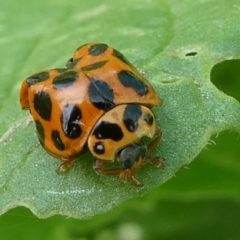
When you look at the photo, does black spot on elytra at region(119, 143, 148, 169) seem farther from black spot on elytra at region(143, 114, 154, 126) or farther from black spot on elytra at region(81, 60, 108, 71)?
black spot on elytra at region(81, 60, 108, 71)

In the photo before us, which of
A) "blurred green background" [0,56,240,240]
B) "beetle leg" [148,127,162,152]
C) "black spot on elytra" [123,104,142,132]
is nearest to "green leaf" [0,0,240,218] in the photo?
"beetle leg" [148,127,162,152]

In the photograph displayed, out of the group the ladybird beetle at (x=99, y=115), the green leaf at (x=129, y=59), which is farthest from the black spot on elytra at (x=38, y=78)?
the green leaf at (x=129, y=59)

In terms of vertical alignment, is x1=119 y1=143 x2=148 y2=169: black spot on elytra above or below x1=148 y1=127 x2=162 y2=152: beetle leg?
above

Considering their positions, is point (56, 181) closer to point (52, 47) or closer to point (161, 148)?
point (161, 148)

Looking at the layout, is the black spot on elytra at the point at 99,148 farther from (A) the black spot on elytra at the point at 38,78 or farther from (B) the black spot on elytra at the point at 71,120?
(A) the black spot on elytra at the point at 38,78

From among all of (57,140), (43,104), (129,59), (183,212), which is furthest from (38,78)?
(183,212)

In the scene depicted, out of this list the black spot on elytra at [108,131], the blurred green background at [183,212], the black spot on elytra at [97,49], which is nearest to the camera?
the black spot on elytra at [108,131]

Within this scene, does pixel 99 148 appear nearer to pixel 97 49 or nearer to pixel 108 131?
pixel 108 131
